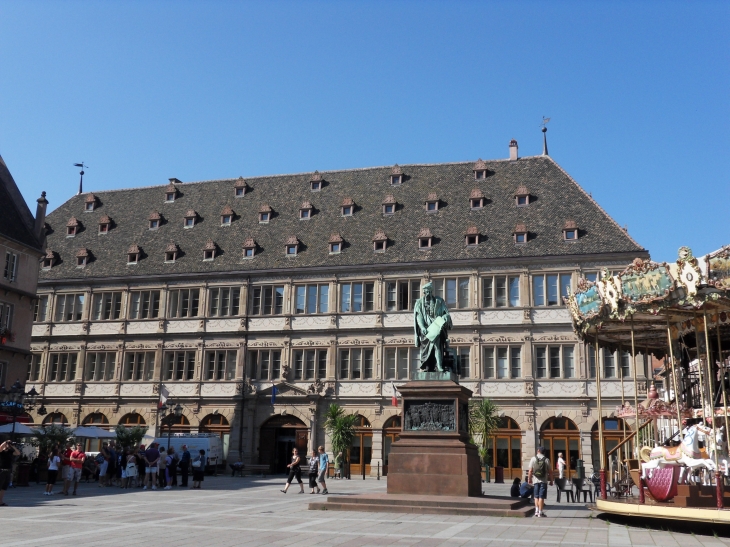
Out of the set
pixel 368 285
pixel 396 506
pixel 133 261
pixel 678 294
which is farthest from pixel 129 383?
pixel 678 294

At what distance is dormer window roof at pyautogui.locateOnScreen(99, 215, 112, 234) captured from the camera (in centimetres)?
5159

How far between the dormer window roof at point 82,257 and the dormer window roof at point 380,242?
62.6 ft

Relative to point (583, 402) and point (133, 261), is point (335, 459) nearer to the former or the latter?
point (583, 402)

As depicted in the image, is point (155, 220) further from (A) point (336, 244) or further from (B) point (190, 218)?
(A) point (336, 244)

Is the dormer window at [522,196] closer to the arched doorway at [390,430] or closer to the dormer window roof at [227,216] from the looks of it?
the arched doorway at [390,430]

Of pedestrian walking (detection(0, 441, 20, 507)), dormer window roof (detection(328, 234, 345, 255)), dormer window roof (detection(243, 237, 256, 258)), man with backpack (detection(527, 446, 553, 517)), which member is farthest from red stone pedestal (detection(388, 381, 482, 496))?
dormer window roof (detection(243, 237, 256, 258))

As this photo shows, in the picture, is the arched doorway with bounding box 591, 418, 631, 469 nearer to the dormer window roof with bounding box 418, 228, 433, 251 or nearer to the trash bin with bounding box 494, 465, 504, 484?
the trash bin with bounding box 494, 465, 504, 484

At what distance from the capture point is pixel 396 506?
18.3m

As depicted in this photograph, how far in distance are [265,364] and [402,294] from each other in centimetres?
895

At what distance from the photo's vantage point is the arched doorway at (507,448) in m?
39.7

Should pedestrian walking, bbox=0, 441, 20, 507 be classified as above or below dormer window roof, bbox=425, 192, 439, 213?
below

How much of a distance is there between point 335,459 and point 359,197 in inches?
661

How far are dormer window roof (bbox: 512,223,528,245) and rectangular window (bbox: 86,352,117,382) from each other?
980 inches

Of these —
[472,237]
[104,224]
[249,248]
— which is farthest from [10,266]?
[472,237]
